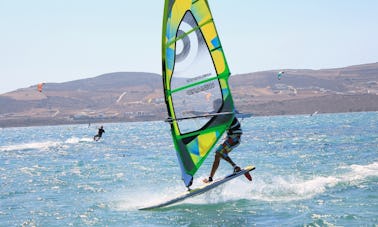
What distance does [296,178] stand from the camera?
17.8 metres

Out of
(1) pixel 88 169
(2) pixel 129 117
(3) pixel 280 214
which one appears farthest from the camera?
(2) pixel 129 117

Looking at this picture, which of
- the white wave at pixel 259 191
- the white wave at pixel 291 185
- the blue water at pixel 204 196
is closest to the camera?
the blue water at pixel 204 196

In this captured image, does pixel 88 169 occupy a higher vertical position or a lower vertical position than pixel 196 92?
lower

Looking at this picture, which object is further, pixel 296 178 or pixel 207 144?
pixel 296 178

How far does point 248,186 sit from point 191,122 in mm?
4021

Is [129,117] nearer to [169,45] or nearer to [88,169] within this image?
[88,169]

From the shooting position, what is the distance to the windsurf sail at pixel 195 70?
39.1 feet

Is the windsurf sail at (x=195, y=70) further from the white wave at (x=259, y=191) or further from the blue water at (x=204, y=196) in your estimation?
the white wave at (x=259, y=191)

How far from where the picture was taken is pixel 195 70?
12.0 metres

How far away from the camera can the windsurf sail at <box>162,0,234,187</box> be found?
11906mm

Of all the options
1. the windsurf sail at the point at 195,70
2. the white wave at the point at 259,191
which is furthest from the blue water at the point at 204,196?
the windsurf sail at the point at 195,70

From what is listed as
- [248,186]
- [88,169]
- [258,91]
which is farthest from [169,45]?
[258,91]

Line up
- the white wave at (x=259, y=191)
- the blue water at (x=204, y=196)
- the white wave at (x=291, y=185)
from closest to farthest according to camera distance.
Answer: the blue water at (x=204, y=196)
the white wave at (x=259, y=191)
the white wave at (x=291, y=185)

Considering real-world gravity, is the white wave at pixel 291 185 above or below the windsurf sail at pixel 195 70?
below
